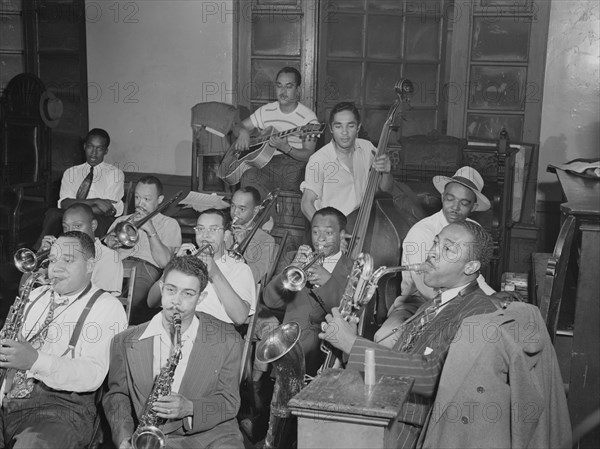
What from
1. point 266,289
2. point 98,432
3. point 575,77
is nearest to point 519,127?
point 575,77

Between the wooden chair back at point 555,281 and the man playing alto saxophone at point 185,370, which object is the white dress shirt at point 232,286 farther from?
the wooden chair back at point 555,281

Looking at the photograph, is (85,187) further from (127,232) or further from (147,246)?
(127,232)

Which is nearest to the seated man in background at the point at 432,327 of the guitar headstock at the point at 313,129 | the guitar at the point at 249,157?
the guitar headstock at the point at 313,129

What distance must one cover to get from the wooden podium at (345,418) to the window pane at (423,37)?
5.76 meters

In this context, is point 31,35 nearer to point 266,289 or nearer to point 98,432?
point 266,289

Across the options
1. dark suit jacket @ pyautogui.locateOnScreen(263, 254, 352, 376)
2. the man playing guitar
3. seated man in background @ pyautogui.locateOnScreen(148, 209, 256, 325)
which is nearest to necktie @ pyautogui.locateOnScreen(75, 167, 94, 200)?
the man playing guitar

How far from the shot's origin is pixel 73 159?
319 inches

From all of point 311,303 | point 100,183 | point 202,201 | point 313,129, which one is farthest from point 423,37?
point 311,303

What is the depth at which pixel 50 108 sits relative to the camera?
7.36 m

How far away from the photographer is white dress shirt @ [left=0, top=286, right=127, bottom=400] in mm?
3691

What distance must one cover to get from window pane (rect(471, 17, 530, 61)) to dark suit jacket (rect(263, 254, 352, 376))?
11.6ft

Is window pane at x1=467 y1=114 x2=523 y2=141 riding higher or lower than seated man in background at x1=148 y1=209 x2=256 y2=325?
higher

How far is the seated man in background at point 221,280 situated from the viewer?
456cm

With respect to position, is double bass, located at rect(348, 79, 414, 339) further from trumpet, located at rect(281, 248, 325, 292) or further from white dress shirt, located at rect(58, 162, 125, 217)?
white dress shirt, located at rect(58, 162, 125, 217)
